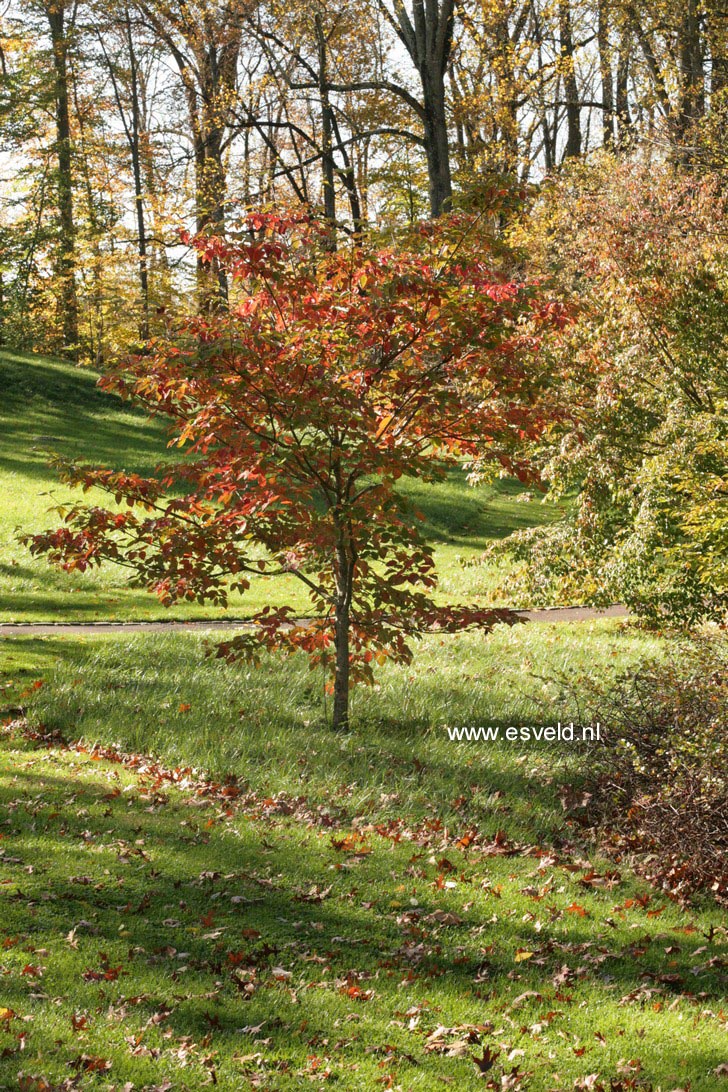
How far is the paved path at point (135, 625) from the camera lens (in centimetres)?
1188

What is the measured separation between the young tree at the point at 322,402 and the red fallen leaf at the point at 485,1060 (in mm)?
3754

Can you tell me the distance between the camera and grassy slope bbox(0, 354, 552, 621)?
14.0 meters

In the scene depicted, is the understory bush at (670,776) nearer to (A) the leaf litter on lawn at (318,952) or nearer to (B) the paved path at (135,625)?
(A) the leaf litter on lawn at (318,952)

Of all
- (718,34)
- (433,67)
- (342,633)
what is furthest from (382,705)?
(718,34)

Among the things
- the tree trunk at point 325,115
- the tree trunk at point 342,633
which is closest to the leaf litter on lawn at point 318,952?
the tree trunk at point 342,633

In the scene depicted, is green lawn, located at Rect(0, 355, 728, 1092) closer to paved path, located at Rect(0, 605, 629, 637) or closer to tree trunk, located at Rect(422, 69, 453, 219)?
paved path, located at Rect(0, 605, 629, 637)

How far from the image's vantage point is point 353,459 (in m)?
7.74

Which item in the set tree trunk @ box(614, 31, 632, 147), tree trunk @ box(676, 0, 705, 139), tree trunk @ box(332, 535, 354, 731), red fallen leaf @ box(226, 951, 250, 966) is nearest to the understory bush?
tree trunk @ box(332, 535, 354, 731)

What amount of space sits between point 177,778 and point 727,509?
4542 mm

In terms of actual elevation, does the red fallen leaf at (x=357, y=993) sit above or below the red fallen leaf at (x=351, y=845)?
above

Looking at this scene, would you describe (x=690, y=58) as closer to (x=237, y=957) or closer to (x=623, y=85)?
(x=623, y=85)

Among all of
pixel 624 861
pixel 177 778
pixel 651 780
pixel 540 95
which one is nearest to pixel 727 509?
pixel 651 780

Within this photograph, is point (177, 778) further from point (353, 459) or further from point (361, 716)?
point (353, 459)

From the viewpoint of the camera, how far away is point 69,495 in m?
20.1
